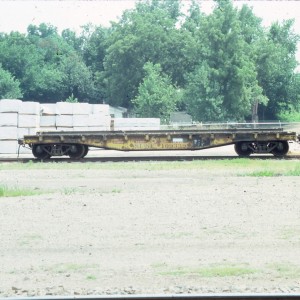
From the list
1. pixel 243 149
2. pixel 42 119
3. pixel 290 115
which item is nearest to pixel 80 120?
pixel 42 119

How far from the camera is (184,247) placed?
1156 cm

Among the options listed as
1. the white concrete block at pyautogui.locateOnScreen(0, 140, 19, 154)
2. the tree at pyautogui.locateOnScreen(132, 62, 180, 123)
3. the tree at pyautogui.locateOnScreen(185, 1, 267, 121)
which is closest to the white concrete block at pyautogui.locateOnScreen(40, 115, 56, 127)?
the white concrete block at pyautogui.locateOnScreen(0, 140, 19, 154)

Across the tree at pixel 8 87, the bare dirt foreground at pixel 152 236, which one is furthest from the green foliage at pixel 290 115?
the bare dirt foreground at pixel 152 236

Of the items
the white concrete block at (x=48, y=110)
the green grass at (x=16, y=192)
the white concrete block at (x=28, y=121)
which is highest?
the white concrete block at (x=48, y=110)

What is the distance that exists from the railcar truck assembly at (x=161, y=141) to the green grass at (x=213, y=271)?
20.5m

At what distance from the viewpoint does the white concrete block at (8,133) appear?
1438 inches

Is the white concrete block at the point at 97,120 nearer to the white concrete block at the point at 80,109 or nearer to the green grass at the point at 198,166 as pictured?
the white concrete block at the point at 80,109

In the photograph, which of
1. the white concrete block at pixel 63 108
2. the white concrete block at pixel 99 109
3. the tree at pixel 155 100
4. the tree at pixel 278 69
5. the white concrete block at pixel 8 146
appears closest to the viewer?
the white concrete block at pixel 8 146

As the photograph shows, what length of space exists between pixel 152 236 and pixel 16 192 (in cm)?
741

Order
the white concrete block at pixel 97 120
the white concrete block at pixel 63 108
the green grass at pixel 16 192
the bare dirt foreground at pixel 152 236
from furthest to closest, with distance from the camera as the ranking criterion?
the white concrete block at pixel 97 120 → the white concrete block at pixel 63 108 → the green grass at pixel 16 192 → the bare dirt foreground at pixel 152 236

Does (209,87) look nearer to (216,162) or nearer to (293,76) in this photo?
(293,76)

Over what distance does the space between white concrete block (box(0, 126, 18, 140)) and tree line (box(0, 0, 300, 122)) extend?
4543 cm

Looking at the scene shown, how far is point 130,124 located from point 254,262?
129 feet

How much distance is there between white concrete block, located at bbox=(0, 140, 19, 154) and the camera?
36969 mm
